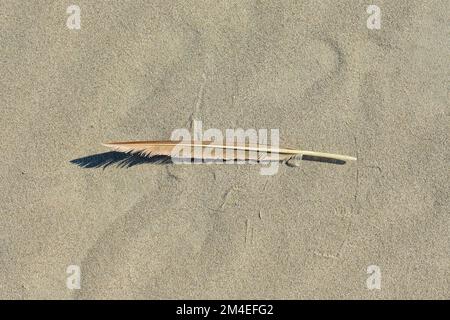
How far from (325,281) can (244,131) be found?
0.83 meters

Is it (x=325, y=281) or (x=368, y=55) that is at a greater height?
(x=368, y=55)

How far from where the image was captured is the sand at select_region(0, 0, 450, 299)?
2.60 meters

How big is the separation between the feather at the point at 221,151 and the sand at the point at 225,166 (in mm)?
54

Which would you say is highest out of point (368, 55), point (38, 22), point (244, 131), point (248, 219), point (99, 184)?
point (38, 22)

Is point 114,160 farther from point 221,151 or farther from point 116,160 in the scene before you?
point 221,151

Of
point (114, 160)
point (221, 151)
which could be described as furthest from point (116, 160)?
point (221, 151)

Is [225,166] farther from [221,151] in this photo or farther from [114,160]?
[114,160]

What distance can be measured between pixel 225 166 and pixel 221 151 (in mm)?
94

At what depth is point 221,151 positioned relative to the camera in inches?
102

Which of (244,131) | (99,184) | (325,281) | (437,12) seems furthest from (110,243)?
(437,12)

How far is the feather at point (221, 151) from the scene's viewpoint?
2547 mm

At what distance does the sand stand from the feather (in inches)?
2.1
